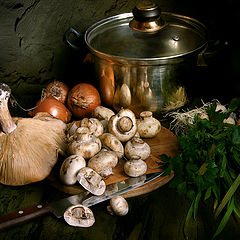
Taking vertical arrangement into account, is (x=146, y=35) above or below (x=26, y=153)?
above

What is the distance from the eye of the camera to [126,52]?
119 centimetres

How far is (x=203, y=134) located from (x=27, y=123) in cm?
48

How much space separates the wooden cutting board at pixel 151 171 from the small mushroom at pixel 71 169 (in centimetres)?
2

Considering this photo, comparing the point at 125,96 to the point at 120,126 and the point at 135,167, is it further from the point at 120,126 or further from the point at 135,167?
the point at 135,167

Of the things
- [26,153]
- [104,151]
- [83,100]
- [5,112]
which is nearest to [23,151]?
[26,153]

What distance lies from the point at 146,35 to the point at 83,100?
30 cm

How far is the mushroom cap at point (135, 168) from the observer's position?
96 centimetres

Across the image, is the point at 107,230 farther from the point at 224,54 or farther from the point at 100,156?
the point at 224,54

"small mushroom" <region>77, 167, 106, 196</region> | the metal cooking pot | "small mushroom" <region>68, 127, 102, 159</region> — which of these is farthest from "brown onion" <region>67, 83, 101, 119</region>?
"small mushroom" <region>77, 167, 106, 196</region>

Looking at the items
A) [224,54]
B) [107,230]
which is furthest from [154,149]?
[224,54]

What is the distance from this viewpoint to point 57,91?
1308 millimetres

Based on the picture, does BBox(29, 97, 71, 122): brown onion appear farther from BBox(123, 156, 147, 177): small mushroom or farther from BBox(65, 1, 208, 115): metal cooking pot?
BBox(123, 156, 147, 177): small mushroom

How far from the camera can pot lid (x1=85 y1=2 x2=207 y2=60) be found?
1.17 meters

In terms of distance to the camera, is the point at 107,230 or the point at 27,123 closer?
the point at 107,230
